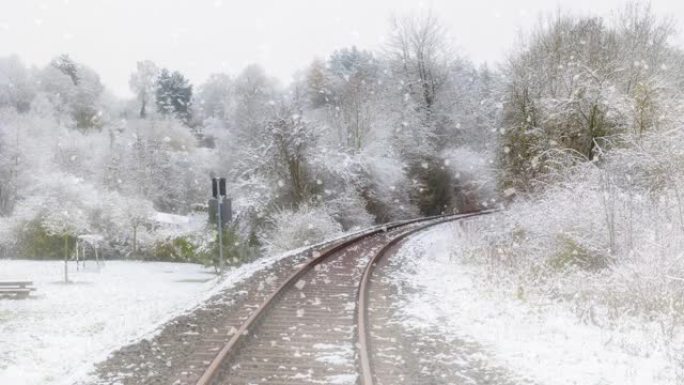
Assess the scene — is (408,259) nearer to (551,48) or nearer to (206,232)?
(551,48)

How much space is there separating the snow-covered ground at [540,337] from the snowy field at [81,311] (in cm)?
476

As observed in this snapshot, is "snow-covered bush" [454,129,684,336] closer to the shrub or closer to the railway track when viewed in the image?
the railway track

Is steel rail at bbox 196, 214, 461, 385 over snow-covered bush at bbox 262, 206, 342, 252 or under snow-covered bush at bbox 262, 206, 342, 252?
under

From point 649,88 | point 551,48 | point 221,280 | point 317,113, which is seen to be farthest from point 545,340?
point 317,113

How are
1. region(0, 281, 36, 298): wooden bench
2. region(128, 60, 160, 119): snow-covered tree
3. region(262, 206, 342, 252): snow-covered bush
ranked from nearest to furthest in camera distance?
region(0, 281, 36, 298): wooden bench
region(262, 206, 342, 252): snow-covered bush
region(128, 60, 160, 119): snow-covered tree

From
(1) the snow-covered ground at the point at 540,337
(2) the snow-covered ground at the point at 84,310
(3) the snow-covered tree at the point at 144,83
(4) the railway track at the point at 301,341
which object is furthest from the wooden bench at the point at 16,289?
(3) the snow-covered tree at the point at 144,83

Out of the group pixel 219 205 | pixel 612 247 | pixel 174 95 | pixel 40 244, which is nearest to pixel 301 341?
pixel 612 247

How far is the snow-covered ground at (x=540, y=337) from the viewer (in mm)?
6605

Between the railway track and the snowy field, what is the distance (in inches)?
65.8

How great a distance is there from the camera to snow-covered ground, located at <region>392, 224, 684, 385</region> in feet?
21.7

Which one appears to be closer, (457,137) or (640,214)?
(640,214)

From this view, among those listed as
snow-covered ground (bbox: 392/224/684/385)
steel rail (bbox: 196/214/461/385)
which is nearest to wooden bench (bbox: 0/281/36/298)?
steel rail (bbox: 196/214/461/385)

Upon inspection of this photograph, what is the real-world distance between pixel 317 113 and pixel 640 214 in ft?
117

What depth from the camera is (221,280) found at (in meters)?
14.7
